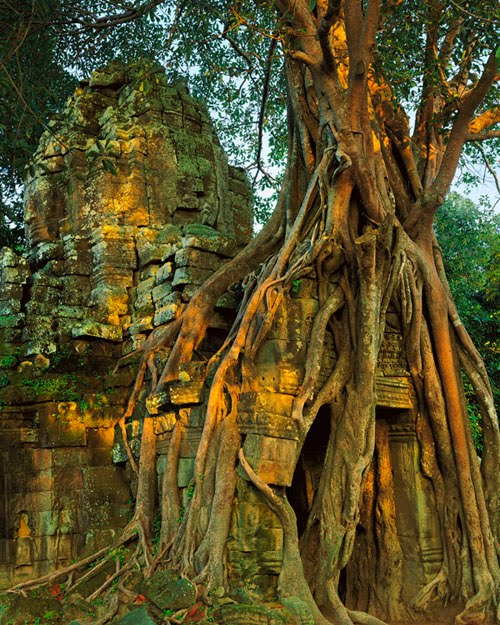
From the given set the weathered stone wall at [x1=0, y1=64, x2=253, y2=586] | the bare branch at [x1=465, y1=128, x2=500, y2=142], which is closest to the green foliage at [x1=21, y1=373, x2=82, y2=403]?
the weathered stone wall at [x1=0, y1=64, x2=253, y2=586]

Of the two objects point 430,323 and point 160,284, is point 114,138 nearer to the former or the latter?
point 160,284

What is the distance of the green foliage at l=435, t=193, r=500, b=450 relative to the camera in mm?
12273

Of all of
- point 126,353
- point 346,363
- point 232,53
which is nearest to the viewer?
point 346,363

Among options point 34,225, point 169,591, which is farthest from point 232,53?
point 169,591

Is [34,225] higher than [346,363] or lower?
higher

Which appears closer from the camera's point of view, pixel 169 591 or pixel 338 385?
pixel 169 591

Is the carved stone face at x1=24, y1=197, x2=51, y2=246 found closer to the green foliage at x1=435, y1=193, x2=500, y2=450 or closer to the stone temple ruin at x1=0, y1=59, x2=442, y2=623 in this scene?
the stone temple ruin at x1=0, y1=59, x2=442, y2=623

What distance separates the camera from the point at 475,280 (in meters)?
13.0

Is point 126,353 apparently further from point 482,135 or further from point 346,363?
point 482,135

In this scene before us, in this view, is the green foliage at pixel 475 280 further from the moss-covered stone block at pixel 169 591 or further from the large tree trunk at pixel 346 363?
the moss-covered stone block at pixel 169 591

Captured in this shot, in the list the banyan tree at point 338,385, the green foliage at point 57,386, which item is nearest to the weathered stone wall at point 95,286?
the green foliage at point 57,386

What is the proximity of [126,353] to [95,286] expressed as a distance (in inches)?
37.0

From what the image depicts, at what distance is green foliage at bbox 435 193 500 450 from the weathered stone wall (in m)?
4.17

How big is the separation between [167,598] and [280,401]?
174 cm
